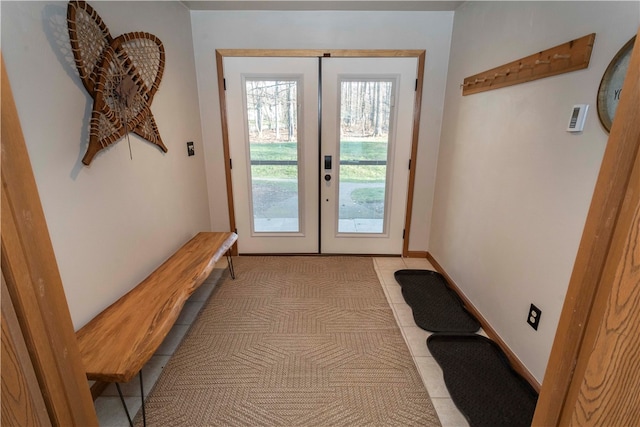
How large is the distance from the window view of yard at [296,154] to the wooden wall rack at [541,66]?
0.95m

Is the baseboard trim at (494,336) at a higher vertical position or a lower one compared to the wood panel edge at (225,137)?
lower

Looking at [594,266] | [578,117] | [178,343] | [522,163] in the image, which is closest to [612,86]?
[578,117]

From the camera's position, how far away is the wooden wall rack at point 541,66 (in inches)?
54.9

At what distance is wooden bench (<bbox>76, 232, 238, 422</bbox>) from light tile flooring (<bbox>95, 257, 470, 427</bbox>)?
1.36 feet

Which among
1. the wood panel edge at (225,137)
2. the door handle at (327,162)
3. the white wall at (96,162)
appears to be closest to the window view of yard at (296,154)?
the door handle at (327,162)

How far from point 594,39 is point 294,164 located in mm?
2305

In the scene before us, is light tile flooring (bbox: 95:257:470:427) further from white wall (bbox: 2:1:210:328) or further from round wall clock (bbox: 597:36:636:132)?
round wall clock (bbox: 597:36:636:132)

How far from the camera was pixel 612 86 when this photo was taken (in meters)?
1.26

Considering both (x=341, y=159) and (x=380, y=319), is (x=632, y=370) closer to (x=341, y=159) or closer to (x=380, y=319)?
(x=380, y=319)

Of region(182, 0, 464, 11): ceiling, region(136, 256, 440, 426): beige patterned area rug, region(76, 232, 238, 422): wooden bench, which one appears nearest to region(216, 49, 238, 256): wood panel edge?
region(182, 0, 464, 11): ceiling

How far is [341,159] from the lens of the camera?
3.07 metres

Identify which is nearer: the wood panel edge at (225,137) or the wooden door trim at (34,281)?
the wooden door trim at (34,281)

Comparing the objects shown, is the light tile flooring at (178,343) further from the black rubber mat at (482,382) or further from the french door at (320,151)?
the french door at (320,151)

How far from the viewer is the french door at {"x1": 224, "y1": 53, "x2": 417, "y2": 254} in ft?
9.36
